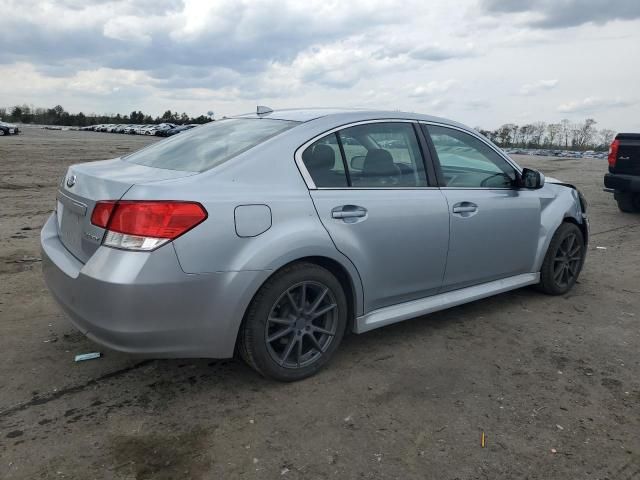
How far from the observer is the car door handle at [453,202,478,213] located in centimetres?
405

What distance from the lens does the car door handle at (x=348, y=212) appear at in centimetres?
339

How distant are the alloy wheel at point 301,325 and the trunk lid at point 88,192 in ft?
3.04

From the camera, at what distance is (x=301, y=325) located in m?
3.36

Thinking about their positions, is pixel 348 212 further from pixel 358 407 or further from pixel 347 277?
pixel 358 407

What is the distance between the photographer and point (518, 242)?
459cm

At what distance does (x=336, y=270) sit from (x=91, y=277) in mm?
1407

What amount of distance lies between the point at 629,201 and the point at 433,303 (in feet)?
25.7

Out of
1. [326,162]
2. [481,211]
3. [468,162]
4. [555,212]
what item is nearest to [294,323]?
[326,162]

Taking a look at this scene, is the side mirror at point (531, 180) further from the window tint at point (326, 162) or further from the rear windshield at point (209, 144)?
the rear windshield at point (209, 144)

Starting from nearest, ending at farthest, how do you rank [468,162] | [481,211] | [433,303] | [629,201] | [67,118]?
[433,303] → [481,211] → [468,162] → [629,201] → [67,118]

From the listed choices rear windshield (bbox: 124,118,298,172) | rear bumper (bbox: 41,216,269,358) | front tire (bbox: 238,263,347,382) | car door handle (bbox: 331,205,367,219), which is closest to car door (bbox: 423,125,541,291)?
car door handle (bbox: 331,205,367,219)

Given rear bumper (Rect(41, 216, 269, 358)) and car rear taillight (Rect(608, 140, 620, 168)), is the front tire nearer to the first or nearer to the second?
rear bumper (Rect(41, 216, 269, 358))

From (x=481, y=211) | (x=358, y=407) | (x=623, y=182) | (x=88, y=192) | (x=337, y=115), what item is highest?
(x=337, y=115)

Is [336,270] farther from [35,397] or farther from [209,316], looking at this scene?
[35,397]
